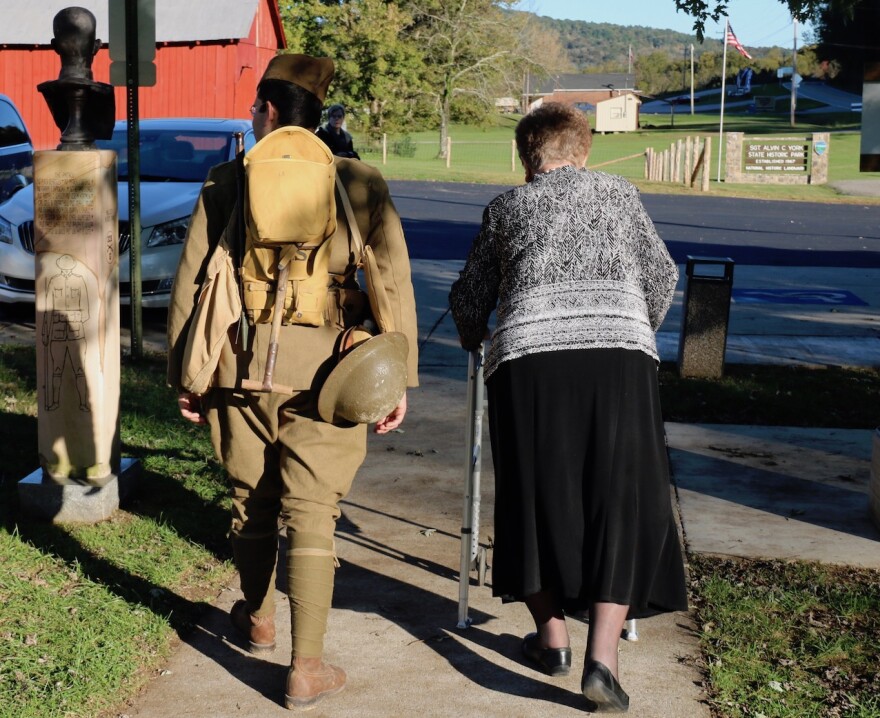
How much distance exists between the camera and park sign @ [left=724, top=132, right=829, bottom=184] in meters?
36.7

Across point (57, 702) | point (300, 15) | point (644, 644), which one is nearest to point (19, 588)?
point (57, 702)

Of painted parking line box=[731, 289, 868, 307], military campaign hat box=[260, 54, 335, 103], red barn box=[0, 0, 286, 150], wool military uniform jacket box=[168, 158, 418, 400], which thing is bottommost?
painted parking line box=[731, 289, 868, 307]

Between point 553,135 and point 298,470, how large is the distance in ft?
4.26

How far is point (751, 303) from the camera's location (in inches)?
479

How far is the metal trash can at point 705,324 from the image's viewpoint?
28.0 ft

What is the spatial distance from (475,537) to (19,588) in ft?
5.61

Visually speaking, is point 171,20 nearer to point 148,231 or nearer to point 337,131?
point 337,131

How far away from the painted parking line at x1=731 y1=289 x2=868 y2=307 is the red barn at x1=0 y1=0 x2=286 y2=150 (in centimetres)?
2597

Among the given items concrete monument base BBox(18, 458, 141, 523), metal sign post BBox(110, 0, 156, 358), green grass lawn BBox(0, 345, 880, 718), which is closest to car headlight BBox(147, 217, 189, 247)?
metal sign post BBox(110, 0, 156, 358)

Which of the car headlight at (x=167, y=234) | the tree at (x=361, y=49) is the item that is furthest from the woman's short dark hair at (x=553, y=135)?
the tree at (x=361, y=49)

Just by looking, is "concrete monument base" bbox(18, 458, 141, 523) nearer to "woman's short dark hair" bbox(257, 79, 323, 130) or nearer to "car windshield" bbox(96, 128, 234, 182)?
"woman's short dark hair" bbox(257, 79, 323, 130)

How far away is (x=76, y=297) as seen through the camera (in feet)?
17.3

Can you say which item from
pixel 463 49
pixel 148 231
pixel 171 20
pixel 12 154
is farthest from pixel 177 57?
pixel 148 231

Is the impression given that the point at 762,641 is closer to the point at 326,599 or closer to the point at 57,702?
the point at 326,599
